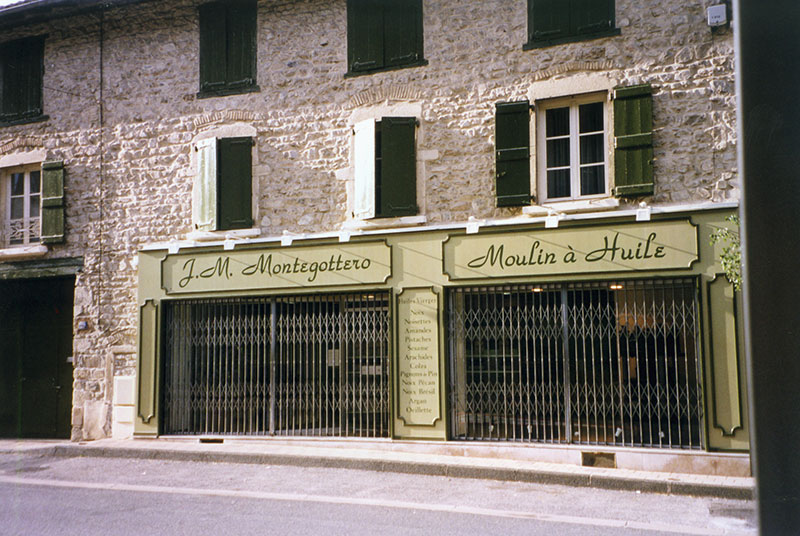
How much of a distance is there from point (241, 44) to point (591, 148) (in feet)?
19.6

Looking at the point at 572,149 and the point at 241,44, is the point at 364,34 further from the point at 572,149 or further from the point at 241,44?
the point at 572,149

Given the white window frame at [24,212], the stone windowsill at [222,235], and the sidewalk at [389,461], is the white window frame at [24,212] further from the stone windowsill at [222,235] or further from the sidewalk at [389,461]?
the sidewalk at [389,461]

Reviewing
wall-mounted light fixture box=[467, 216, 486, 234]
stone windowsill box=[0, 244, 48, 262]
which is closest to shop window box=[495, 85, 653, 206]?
wall-mounted light fixture box=[467, 216, 486, 234]

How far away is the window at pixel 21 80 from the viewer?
14164 mm

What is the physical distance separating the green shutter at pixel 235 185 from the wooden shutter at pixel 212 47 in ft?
3.63

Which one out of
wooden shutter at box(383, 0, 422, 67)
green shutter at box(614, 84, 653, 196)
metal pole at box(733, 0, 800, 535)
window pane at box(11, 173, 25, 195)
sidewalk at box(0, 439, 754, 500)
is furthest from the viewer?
window pane at box(11, 173, 25, 195)

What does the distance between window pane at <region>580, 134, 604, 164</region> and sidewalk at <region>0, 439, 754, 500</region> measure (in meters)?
4.23

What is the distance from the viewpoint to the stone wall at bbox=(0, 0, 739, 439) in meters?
10.4

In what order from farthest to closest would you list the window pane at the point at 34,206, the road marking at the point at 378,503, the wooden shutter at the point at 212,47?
1. the window pane at the point at 34,206
2. the wooden shutter at the point at 212,47
3. the road marking at the point at 378,503

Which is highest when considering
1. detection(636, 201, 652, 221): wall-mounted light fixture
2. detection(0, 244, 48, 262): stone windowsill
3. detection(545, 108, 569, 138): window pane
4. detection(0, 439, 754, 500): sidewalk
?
detection(545, 108, 569, 138): window pane

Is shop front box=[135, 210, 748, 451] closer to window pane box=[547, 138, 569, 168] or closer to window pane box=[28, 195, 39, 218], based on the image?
window pane box=[547, 138, 569, 168]

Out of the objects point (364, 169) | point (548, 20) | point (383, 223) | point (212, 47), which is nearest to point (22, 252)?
point (212, 47)

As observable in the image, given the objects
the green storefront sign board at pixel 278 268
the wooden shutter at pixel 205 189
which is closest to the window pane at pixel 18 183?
the green storefront sign board at pixel 278 268

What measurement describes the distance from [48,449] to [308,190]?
579 cm
